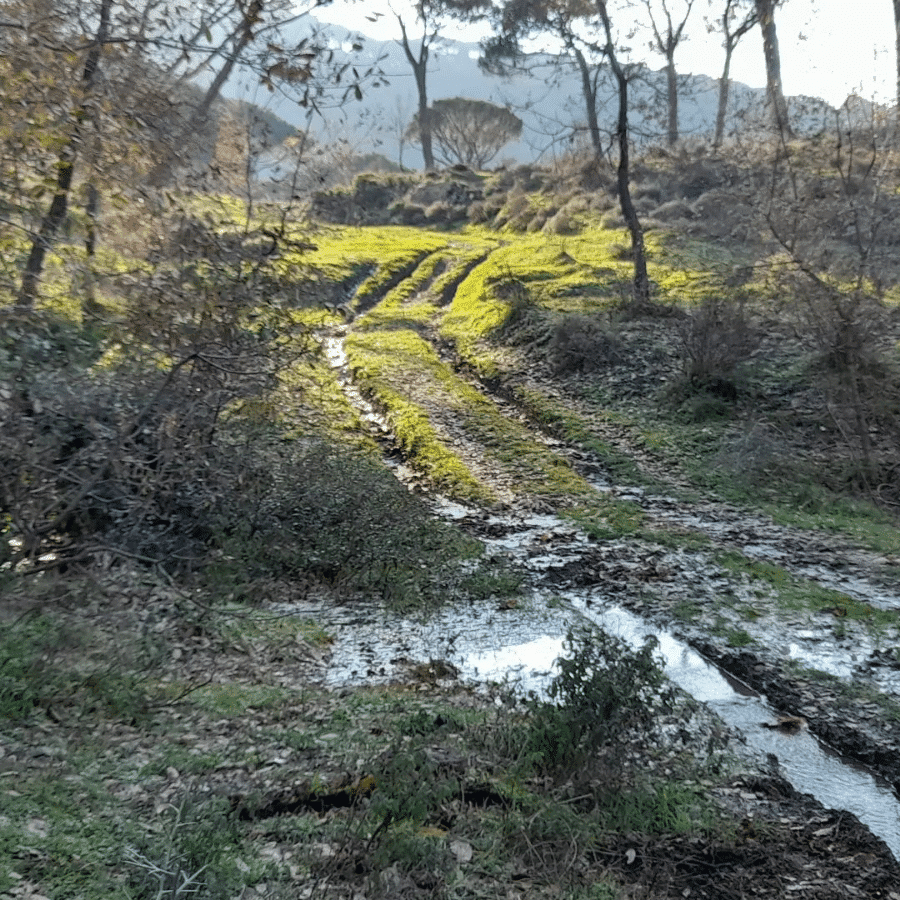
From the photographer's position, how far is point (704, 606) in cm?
846

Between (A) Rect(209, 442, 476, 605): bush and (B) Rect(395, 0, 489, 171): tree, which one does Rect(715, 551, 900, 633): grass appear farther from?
(B) Rect(395, 0, 489, 171): tree

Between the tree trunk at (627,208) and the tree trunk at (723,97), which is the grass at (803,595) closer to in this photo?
the tree trunk at (627,208)

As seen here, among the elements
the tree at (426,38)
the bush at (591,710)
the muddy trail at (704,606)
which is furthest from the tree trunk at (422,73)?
the bush at (591,710)

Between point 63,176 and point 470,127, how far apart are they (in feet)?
198

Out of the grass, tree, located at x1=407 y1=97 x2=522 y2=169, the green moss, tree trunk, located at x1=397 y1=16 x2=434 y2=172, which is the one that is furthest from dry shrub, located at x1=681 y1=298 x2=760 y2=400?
tree, located at x1=407 y1=97 x2=522 y2=169

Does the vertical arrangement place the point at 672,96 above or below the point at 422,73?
below

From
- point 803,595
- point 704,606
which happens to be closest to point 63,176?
point 704,606

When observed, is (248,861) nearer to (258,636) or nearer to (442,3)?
(258,636)

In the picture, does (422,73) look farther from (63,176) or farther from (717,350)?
(63,176)

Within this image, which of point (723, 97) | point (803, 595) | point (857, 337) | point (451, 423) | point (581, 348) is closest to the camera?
→ point (803, 595)

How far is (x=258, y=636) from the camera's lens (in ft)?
24.6

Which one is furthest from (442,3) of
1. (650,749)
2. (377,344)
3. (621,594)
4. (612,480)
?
(650,749)

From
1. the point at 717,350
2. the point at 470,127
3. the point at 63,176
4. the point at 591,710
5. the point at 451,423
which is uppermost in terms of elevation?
the point at 470,127

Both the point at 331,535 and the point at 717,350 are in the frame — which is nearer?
the point at 331,535
